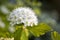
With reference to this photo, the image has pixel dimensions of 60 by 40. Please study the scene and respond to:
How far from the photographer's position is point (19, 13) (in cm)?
116

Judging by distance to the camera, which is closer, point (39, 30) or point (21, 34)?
point (21, 34)

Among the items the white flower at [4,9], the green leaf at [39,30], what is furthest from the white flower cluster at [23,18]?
the white flower at [4,9]

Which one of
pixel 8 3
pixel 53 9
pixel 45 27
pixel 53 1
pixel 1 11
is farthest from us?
pixel 53 1

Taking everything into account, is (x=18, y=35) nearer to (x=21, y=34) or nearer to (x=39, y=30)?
(x=21, y=34)

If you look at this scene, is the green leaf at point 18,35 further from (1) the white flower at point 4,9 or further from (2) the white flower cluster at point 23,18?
(1) the white flower at point 4,9

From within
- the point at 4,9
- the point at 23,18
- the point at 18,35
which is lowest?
the point at 18,35

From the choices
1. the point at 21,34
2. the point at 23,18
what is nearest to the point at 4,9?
the point at 23,18

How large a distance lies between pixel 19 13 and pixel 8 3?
1384 millimetres

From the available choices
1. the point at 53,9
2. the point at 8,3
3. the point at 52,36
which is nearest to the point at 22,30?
the point at 52,36

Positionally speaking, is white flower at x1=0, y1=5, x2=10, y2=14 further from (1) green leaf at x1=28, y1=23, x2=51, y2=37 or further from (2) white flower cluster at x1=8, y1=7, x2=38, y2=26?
(1) green leaf at x1=28, y1=23, x2=51, y2=37

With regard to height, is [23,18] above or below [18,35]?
above

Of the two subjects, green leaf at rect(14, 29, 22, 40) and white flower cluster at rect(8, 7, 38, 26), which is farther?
white flower cluster at rect(8, 7, 38, 26)

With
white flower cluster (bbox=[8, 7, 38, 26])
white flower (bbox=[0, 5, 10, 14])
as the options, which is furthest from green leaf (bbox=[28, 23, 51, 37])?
white flower (bbox=[0, 5, 10, 14])

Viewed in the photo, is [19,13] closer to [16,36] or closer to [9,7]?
[16,36]
